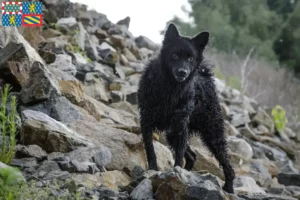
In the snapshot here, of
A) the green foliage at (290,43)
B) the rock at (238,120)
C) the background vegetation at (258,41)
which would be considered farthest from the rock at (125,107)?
the green foliage at (290,43)

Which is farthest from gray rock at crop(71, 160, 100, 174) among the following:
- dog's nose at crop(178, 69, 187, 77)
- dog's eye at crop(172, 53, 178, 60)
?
dog's eye at crop(172, 53, 178, 60)

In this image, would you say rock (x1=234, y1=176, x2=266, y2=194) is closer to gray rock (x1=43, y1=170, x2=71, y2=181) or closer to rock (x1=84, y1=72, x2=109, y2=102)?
rock (x1=84, y1=72, x2=109, y2=102)

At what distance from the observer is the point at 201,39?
679 centimetres

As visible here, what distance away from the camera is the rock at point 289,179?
11.4 metres

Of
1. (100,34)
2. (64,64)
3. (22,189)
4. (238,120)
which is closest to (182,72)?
(22,189)

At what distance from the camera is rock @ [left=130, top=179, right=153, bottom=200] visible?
5.16m

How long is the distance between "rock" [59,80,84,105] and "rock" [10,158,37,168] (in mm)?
2452

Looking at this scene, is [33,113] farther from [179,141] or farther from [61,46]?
[61,46]

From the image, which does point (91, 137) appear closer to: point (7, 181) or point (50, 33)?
point (7, 181)

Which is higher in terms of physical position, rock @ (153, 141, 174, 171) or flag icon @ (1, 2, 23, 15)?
flag icon @ (1, 2, 23, 15)

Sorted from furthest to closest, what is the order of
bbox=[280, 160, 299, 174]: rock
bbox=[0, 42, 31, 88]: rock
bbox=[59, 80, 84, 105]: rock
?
bbox=[280, 160, 299, 174]: rock, bbox=[59, 80, 84, 105]: rock, bbox=[0, 42, 31, 88]: rock

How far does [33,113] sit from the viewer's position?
251 inches

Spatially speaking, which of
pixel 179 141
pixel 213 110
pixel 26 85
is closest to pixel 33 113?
pixel 26 85

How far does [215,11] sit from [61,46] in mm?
17439
